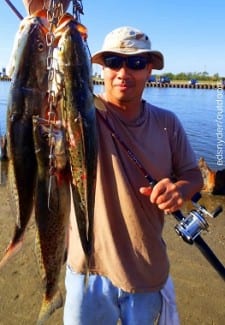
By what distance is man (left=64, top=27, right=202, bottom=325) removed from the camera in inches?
118

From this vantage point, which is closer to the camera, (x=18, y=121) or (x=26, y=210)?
(x=18, y=121)

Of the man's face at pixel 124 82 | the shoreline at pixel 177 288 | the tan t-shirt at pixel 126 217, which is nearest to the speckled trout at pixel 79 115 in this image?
the tan t-shirt at pixel 126 217

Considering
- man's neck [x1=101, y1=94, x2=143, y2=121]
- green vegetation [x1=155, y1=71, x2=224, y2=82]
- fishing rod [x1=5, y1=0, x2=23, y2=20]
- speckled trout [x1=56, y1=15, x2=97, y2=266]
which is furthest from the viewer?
green vegetation [x1=155, y1=71, x2=224, y2=82]

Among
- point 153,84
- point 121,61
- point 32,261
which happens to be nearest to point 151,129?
point 121,61

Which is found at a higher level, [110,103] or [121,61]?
[121,61]

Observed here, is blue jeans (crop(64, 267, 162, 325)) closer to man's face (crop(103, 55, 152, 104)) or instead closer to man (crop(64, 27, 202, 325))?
man (crop(64, 27, 202, 325))

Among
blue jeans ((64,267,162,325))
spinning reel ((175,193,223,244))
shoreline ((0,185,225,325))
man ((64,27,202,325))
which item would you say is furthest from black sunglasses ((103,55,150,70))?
shoreline ((0,185,225,325))

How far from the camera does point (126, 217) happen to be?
9.94 feet

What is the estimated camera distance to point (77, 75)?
2.12 metres

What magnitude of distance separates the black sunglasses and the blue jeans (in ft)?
5.25

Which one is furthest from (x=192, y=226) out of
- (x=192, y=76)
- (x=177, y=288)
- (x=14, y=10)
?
(x=192, y=76)

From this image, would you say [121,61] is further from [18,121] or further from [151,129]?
[18,121]

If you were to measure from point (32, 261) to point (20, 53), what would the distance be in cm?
515

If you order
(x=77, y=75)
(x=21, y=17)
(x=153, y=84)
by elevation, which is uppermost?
(x=21, y=17)
